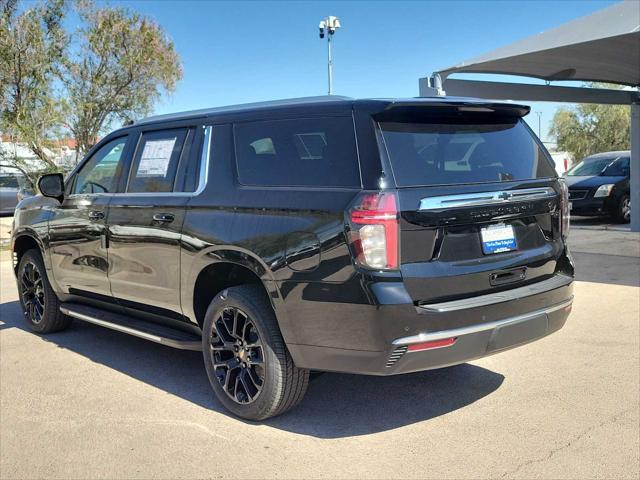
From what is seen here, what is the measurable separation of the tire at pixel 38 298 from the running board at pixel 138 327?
44cm

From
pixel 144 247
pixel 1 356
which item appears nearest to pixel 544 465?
pixel 144 247

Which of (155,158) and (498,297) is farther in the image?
(155,158)

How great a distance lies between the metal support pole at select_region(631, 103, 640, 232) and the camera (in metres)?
12.8

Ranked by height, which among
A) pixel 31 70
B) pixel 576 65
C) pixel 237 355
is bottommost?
pixel 237 355

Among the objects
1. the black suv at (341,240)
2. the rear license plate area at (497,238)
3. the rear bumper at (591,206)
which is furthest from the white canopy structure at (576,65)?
the rear license plate area at (497,238)

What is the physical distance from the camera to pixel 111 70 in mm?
15742

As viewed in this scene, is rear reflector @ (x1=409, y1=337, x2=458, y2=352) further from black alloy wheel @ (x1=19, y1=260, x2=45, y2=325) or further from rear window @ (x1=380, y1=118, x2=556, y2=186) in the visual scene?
black alloy wheel @ (x1=19, y1=260, x2=45, y2=325)

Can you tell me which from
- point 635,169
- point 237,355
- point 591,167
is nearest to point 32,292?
point 237,355

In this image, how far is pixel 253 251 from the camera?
3.69m

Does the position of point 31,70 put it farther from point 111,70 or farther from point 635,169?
point 635,169

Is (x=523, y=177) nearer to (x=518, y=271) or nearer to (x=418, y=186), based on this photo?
(x=518, y=271)

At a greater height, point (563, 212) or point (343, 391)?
point (563, 212)

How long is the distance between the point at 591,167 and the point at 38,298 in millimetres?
13508

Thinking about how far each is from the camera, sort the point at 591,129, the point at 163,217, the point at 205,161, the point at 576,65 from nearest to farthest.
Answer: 1. the point at 205,161
2. the point at 163,217
3. the point at 576,65
4. the point at 591,129
